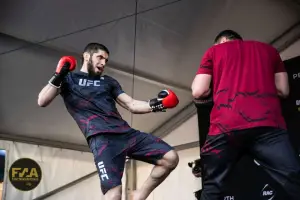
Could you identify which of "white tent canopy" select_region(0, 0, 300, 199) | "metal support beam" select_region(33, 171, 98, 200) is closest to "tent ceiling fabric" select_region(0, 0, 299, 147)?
"white tent canopy" select_region(0, 0, 300, 199)

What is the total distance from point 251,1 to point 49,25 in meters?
1.92

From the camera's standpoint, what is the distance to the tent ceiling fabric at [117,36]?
337 centimetres

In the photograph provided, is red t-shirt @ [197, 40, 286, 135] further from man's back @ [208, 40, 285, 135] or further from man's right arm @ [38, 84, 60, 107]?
man's right arm @ [38, 84, 60, 107]

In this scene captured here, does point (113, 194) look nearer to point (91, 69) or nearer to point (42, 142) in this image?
point (91, 69)

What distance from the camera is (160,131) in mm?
5562

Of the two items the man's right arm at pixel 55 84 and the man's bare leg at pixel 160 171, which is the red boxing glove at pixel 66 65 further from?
the man's bare leg at pixel 160 171

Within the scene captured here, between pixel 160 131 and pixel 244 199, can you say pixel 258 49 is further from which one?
pixel 160 131

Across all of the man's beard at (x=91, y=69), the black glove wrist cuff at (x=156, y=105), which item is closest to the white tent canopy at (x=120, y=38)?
the man's beard at (x=91, y=69)

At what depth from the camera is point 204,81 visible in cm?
166

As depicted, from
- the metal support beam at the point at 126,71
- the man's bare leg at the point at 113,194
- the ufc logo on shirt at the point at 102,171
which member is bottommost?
the man's bare leg at the point at 113,194

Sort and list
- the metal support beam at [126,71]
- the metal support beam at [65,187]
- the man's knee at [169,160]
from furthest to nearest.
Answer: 1. the metal support beam at [65,187]
2. the metal support beam at [126,71]
3. the man's knee at [169,160]

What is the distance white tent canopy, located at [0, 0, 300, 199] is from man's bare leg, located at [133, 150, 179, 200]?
1.75 meters

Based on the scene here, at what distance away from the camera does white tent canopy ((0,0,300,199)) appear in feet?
11.1

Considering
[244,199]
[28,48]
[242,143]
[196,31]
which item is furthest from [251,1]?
[242,143]
